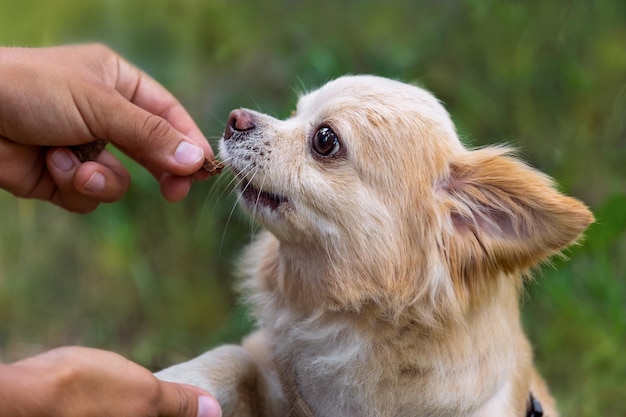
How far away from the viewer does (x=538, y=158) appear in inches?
157

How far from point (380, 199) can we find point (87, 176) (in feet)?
3.42

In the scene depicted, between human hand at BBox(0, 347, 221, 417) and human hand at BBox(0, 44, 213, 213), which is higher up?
human hand at BBox(0, 44, 213, 213)

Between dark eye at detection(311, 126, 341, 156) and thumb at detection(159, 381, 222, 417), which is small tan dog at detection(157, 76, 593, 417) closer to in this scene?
dark eye at detection(311, 126, 341, 156)

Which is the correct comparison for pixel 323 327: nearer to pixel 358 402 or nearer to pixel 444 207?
pixel 358 402

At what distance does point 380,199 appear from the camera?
81.0 inches

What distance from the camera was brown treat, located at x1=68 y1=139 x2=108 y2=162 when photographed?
92.0 inches

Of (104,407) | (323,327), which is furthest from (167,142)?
(104,407)

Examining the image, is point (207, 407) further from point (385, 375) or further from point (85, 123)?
point (85, 123)

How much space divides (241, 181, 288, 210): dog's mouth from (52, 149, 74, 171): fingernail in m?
0.69

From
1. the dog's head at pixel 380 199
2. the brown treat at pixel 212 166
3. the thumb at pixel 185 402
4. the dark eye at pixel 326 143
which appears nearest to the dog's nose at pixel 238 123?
the dog's head at pixel 380 199

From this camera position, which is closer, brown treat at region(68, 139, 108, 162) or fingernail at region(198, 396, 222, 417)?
fingernail at region(198, 396, 222, 417)

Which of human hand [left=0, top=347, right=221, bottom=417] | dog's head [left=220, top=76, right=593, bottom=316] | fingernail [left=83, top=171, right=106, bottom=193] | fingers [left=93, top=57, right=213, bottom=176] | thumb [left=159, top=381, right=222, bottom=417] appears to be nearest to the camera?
human hand [left=0, top=347, right=221, bottom=417]

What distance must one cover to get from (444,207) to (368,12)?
2.72 m

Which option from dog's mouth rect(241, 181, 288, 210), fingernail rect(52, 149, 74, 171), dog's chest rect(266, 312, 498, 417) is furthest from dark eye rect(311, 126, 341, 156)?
fingernail rect(52, 149, 74, 171)
